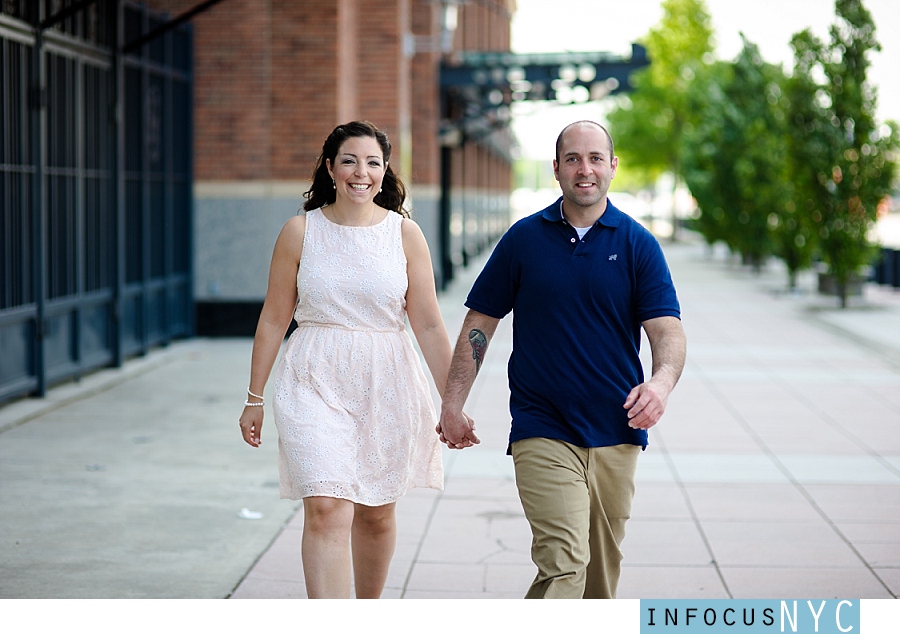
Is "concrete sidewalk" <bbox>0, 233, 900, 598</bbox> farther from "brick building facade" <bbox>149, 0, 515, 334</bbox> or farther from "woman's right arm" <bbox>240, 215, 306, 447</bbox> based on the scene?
"brick building facade" <bbox>149, 0, 515, 334</bbox>

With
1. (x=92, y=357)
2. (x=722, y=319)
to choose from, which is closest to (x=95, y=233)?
(x=92, y=357)

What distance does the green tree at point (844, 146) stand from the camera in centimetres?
1972

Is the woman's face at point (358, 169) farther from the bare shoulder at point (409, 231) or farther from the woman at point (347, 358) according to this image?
the bare shoulder at point (409, 231)

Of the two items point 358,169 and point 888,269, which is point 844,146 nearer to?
point 888,269

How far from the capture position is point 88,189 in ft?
37.4

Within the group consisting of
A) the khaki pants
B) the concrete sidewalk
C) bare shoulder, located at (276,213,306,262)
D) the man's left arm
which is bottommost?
the concrete sidewalk

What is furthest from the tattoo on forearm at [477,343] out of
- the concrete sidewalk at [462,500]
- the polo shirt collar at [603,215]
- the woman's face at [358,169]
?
the concrete sidewalk at [462,500]

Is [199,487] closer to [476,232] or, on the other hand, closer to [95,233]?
[95,233]

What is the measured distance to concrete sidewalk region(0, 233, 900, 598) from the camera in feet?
18.0

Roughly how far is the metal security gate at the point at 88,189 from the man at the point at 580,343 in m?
6.35

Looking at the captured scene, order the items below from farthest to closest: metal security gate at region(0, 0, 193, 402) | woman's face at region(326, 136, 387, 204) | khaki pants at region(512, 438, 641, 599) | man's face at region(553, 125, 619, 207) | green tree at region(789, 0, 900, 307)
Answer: green tree at region(789, 0, 900, 307) → metal security gate at region(0, 0, 193, 402) → woman's face at region(326, 136, 387, 204) → man's face at region(553, 125, 619, 207) → khaki pants at region(512, 438, 641, 599)

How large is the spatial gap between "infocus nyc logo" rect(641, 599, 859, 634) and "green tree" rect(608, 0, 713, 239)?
41.7 metres

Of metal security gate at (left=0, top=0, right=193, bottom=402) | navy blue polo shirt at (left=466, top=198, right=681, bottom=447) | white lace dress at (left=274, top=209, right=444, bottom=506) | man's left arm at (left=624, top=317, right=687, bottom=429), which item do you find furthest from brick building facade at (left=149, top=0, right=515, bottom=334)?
man's left arm at (left=624, top=317, right=687, bottom=429)

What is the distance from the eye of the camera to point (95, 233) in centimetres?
1157
